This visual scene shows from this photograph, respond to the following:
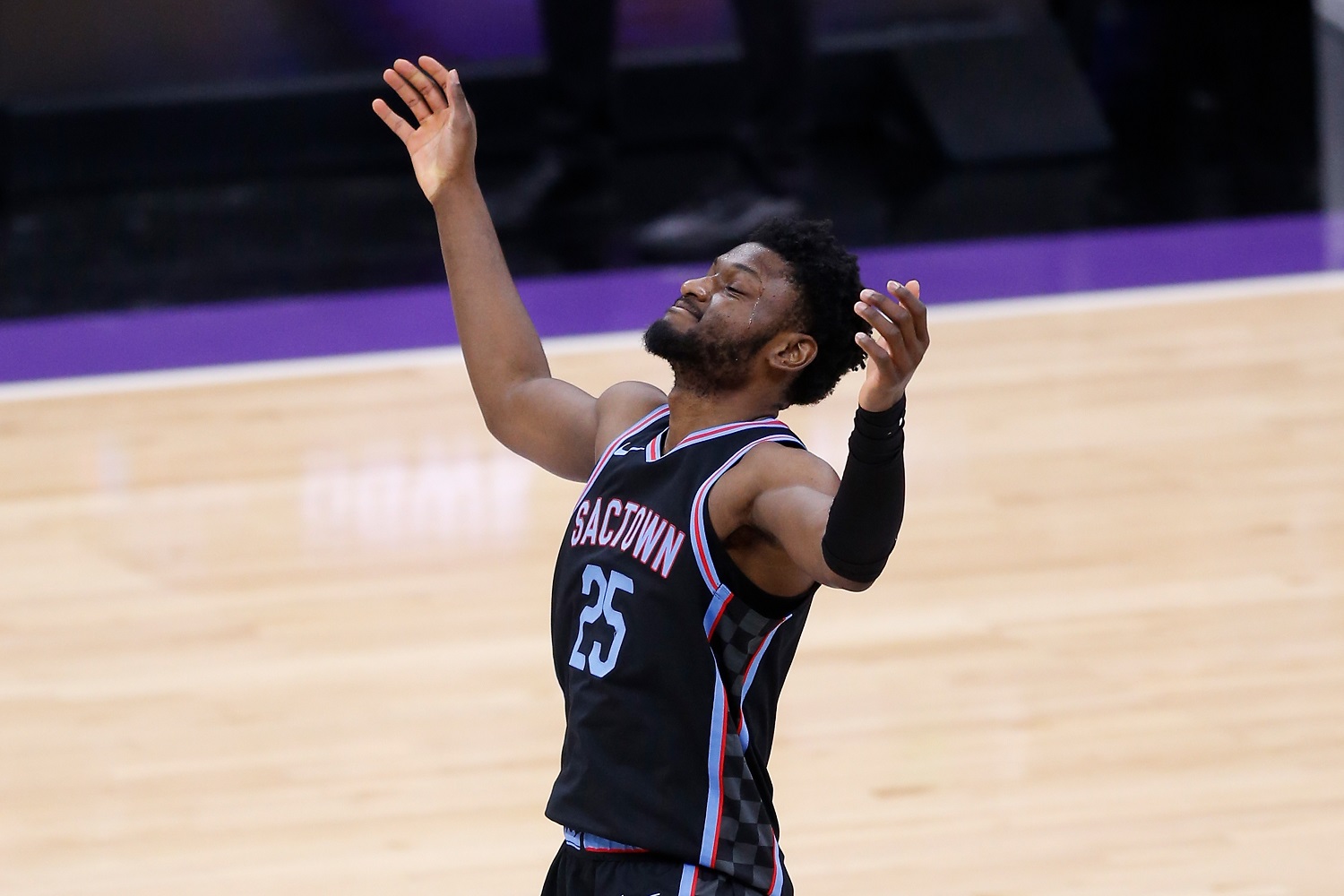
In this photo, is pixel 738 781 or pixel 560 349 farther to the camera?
pixel 560 349

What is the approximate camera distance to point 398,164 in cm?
740

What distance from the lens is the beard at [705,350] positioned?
1.79 metres

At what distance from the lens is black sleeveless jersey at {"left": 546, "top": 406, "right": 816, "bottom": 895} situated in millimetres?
1759

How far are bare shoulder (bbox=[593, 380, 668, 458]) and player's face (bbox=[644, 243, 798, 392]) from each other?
173 millimetres

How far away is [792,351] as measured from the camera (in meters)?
1.80

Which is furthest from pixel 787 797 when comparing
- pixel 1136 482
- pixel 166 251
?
pixel 166 251

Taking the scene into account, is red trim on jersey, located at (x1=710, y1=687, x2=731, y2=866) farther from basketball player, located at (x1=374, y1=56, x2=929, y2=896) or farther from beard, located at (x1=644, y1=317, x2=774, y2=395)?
beard, located at (x1=644, y1=317, x2=774, y2=395)

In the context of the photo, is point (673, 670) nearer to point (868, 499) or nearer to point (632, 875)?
point (632, 875)

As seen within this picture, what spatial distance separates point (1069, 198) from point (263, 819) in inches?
Result: 179

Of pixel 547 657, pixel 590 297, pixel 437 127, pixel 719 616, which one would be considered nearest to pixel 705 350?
pixel 719 616

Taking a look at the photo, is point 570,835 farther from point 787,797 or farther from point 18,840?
point 18,840

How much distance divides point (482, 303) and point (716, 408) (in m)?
0.36

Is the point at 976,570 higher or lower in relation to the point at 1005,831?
higher

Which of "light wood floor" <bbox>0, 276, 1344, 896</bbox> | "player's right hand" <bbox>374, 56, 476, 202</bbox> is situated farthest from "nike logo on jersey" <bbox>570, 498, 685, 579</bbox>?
"light wood floor" <bbox>0, 276, 1344, 896</bbox>
